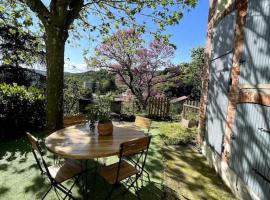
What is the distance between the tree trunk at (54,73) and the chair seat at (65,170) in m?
2.10

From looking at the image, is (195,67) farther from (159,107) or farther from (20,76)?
(20,76)

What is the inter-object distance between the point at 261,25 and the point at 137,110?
32.5 feet

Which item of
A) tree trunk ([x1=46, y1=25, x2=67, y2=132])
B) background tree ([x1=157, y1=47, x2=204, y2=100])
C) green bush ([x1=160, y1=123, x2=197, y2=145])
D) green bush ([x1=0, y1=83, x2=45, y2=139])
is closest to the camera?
tree trunk ([x1=46, y1=25, x2=67, y2=132])

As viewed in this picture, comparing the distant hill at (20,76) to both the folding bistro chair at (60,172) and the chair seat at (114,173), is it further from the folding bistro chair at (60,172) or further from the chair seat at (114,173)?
the chair seat at (114,173)

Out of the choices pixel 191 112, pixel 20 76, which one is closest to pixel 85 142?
pixel 191 112

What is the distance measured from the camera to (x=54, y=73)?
5.18 m

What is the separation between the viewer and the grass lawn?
354cm

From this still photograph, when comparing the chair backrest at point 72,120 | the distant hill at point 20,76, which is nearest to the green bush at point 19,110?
the chair backrest at point 72,120

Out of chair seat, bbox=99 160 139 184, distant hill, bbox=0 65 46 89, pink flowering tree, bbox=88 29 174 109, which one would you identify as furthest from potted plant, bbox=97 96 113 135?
distant hill, bbox=0 65 46 89

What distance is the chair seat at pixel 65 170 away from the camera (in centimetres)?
318

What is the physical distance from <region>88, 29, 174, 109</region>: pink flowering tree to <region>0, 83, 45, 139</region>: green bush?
7.10 metres

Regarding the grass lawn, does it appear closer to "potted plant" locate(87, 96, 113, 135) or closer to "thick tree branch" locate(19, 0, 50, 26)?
"potted plant" locate(87, 96, 113, 135)

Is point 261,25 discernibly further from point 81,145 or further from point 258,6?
point 81,145

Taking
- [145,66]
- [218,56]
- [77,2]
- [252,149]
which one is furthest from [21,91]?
[145,66]
